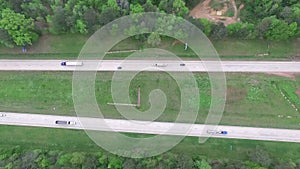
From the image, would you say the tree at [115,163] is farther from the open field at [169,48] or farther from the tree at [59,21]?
the tree at [59,21]

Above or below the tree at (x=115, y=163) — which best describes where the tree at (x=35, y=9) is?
above

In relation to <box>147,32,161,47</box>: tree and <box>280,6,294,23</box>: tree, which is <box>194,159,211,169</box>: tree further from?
<box>280,6,294,23</box>: tree

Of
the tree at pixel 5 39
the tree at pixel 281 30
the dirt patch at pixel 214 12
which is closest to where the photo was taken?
the tree at pixel 281 30

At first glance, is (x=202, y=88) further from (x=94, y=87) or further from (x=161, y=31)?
(x=94, y=87)

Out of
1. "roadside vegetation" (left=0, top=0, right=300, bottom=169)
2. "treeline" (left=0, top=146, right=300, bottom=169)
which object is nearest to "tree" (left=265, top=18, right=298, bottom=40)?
"roadside vegetation" (left=0, top=0, right=300, bottom=169)

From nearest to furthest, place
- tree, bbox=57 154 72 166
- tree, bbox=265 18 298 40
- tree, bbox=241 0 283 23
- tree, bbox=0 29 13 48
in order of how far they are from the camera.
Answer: tree, bbox=57 154 72 166 < tree, bbox=265 18 298 40 < tree, bbox=241 0 283 23 < tree, bbox=0 29 13 48

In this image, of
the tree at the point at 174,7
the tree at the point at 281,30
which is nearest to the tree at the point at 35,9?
the tree at the point at 174,7

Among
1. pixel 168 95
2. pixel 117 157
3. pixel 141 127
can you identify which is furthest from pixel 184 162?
pixel 168 95
